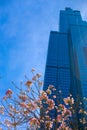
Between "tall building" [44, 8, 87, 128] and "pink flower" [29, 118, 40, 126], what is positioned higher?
"tall building" [44, 8, 87, 128]

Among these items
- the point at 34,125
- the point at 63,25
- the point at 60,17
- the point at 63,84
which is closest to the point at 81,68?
the point at 63,84

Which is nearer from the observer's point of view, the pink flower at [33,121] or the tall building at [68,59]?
the pink flower at [33,121]

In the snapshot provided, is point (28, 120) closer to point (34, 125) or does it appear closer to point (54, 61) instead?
point (34, 125)

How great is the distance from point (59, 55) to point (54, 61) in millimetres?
5841

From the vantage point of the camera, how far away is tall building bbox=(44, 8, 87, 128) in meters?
87.6

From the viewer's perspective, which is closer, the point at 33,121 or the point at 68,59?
the point at 33,121

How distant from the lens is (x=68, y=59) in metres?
107

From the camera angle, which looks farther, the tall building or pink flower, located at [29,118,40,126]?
the tall building

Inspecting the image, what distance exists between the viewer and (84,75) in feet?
263

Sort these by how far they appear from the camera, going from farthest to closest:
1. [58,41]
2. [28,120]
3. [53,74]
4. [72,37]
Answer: [58,41] → [72,37] → [53,74] → [28,120]

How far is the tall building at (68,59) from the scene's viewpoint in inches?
3450

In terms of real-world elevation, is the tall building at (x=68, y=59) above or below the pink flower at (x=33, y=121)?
above

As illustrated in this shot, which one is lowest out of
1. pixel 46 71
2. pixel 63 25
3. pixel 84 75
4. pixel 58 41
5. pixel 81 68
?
pixel 84 75

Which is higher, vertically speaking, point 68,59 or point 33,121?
point 68,59
